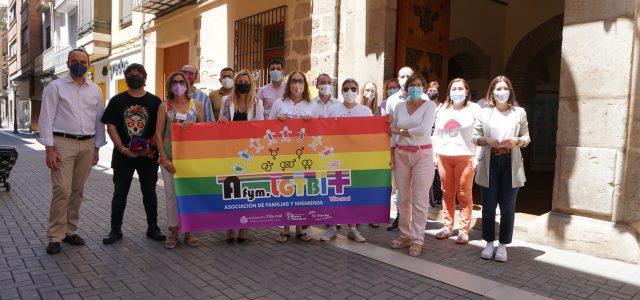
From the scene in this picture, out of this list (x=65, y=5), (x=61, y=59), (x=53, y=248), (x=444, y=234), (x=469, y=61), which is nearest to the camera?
(x=53, y=248)

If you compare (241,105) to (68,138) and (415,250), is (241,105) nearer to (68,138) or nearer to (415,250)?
(68,138)

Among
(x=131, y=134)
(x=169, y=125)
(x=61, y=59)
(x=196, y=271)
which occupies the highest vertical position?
(x=61, y=59)

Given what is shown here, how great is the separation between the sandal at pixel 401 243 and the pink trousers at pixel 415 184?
0.05 meters

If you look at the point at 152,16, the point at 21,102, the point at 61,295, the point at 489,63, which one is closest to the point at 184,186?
the point at 61,295

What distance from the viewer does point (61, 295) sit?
340 cm

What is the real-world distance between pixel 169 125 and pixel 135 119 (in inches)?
14.0

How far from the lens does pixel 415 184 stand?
4.68 metres

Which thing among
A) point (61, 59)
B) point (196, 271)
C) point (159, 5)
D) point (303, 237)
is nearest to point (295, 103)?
point (303, 237)

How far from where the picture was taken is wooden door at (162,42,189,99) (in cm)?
1312

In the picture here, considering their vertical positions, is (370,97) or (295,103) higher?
(370,97)

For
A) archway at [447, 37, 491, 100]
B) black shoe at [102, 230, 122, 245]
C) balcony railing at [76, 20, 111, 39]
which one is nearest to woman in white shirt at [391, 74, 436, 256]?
black shoe at [102, 230, 122, 245]

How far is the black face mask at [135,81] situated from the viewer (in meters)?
4.72

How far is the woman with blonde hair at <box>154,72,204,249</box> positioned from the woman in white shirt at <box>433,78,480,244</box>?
8.60 ft

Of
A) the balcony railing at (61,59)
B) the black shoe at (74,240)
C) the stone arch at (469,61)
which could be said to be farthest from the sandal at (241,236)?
the balcony railing at (61,59)
